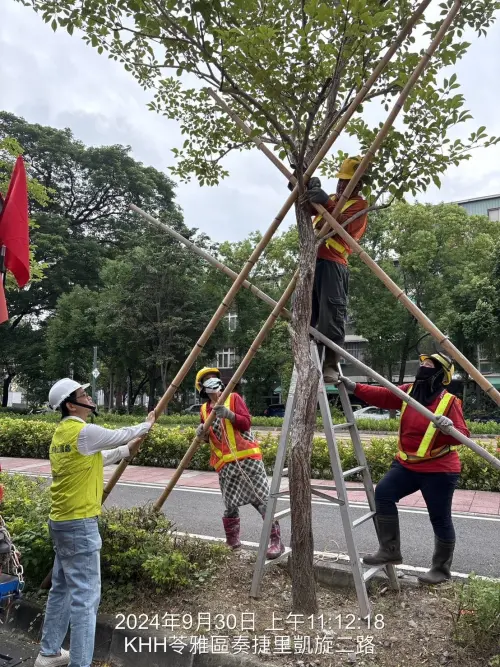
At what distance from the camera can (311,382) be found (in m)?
3.77

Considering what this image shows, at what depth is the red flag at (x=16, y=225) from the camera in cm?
382

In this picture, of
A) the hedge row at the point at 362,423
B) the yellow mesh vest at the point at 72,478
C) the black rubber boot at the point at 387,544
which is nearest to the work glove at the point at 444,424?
the black rubber boot at the point at 387,544

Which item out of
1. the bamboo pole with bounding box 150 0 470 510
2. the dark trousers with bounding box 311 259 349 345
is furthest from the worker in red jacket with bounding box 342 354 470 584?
the bamboo pole with bounding box 150 0 470 510

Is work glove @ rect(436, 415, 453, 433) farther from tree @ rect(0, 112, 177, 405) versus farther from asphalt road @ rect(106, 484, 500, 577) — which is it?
tree @ rect(0, 112, 177, 405)

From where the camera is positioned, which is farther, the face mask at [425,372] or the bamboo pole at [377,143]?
the face mask at [425,372]

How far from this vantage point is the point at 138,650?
3508mm

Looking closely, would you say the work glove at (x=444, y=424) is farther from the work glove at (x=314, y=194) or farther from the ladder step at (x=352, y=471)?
the work glove at (x=314, y=194)

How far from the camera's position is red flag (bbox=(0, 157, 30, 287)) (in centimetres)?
382

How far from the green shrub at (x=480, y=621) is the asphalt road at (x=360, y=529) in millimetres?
2133

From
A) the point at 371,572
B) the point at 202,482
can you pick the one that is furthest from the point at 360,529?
the point at 202,482

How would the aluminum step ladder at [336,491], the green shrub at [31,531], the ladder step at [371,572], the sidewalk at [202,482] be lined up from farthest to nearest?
the sidewalk at [202,482] → the green shrub at [31,531] → the ladder step at [371,572] → the aluminum step ladder at [336,491]

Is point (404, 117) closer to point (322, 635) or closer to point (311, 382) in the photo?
point (311, 382)

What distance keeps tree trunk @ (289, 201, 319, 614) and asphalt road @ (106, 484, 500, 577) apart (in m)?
1.92

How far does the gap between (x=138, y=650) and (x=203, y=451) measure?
26.3 ft
